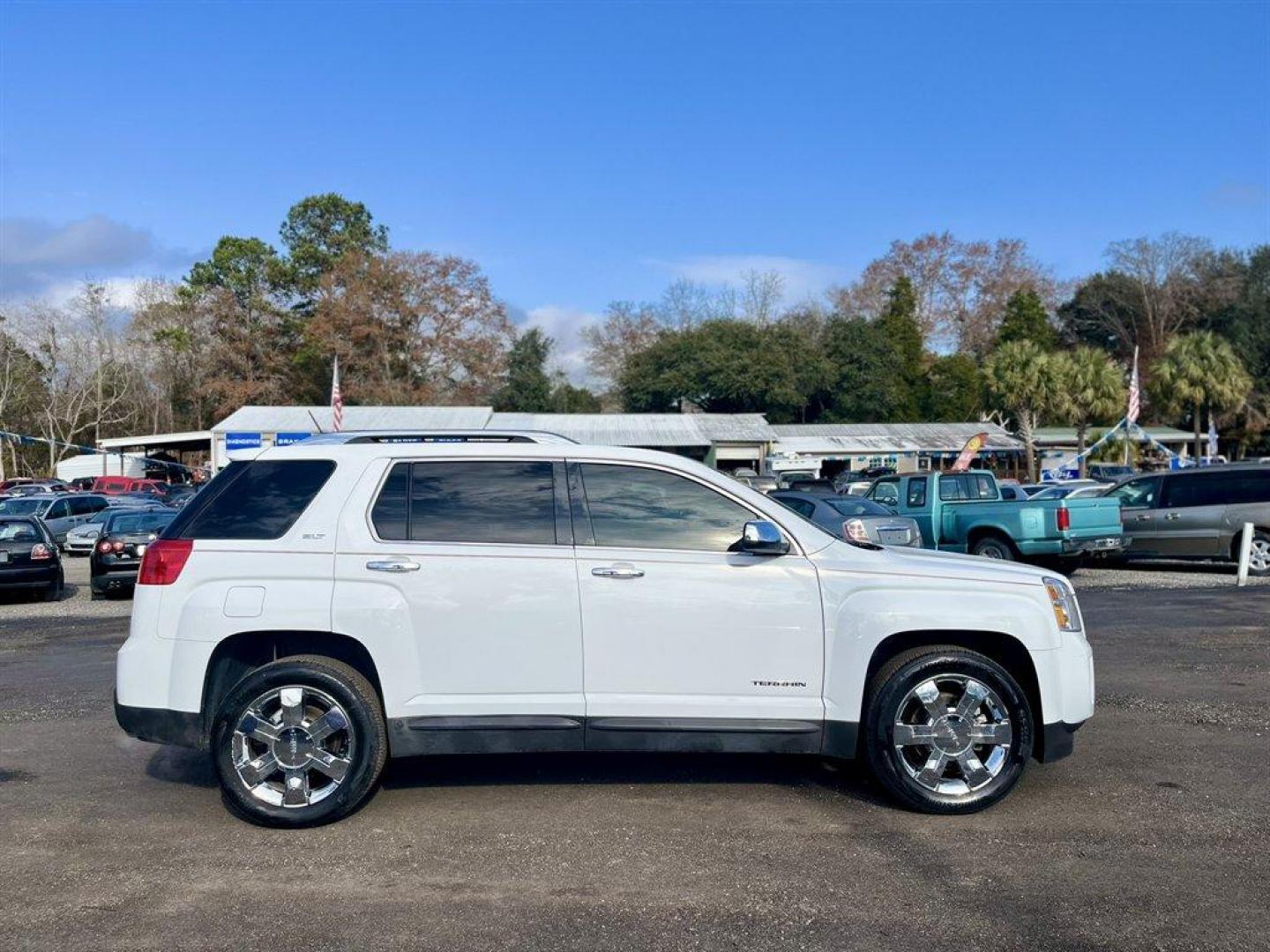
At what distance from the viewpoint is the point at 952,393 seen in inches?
2904

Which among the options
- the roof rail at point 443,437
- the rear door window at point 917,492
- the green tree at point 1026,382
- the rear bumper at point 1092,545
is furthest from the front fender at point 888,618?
the green tree at point 1026,382

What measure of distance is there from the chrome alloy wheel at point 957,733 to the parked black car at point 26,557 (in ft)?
51.8

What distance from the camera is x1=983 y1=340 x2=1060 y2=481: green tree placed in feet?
171

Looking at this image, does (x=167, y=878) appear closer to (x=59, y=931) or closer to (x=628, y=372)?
(x=59, y=931)

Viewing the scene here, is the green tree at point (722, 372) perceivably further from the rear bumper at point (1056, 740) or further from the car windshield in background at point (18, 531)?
the rear bumper at point (1056, 740)

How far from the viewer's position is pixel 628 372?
71.9m

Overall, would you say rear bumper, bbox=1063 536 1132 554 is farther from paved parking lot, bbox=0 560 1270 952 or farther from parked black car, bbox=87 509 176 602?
parked black car, bbox=87 509 176 602

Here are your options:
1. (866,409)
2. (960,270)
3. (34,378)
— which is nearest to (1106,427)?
(866,409)

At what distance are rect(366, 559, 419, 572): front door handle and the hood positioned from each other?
2.05m

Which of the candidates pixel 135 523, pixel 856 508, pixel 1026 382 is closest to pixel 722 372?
pixel 1026 382

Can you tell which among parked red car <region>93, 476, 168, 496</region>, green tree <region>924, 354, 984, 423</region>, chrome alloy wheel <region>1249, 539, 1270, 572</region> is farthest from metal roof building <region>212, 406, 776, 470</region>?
chrome alloy wheel <region>1249, 539, 1270, 572</region>

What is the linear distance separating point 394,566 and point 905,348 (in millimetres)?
71831

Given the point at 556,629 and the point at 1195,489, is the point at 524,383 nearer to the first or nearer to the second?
the point at 1195,489

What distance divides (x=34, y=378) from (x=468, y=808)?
219 feet
